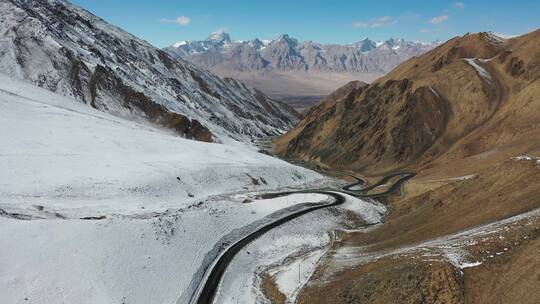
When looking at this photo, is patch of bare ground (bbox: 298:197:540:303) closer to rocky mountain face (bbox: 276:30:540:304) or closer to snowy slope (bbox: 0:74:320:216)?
rocky mountain face (bbox: 276:30:540:304)

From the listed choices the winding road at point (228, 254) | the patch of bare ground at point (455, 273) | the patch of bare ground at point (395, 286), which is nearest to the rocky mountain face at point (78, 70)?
the winding road at point (228, 254)

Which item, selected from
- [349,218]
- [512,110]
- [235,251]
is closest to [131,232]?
[235,251]

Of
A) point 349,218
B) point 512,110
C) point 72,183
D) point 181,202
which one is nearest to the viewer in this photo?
point 72,183

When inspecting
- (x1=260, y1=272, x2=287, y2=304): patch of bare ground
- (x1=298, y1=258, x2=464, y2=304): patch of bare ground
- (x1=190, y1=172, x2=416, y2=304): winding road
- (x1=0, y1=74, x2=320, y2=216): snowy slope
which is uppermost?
(x1=0, y1=74, x2=320, y2=216): snowy slope

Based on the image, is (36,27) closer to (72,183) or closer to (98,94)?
(98,94)

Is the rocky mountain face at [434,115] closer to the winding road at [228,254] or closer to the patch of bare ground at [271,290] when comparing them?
the winding road at [228,254]

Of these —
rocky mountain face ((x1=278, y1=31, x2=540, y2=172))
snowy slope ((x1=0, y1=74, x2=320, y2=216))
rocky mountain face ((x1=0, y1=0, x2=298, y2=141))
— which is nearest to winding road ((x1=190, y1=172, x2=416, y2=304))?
snowy slope ((x1=0, y1=74, x2=320, y2=216))

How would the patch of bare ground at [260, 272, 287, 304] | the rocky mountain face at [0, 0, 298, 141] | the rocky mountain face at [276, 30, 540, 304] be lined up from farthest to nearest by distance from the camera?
the rocky mountain face at [0, 0, 298, 141]
the patch of bare ground at [260, 272, 287, 304]
the rocky mountain face at [276, 30, 540, 304]

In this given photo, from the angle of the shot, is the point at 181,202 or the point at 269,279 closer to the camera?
the point at 269,279
